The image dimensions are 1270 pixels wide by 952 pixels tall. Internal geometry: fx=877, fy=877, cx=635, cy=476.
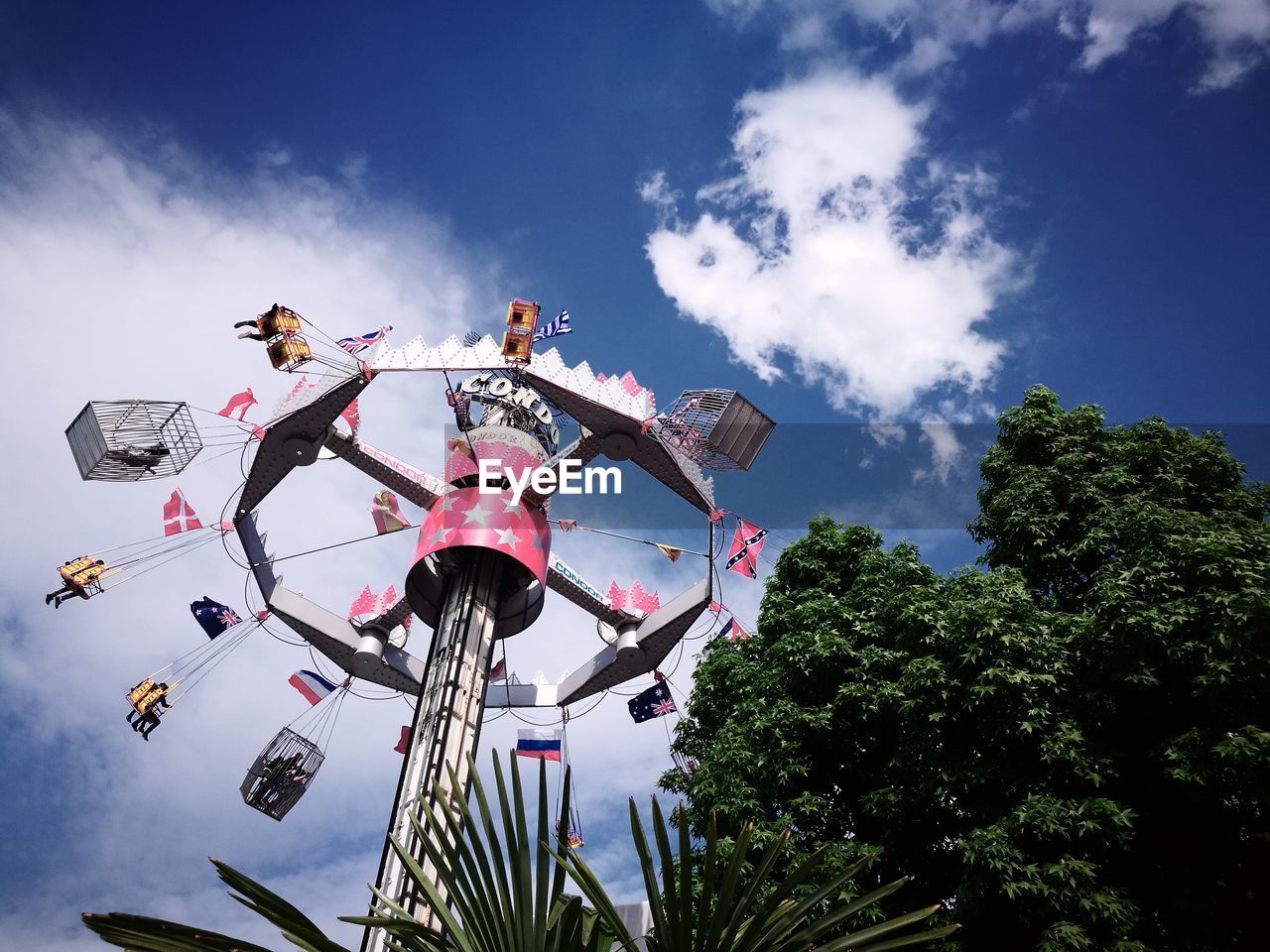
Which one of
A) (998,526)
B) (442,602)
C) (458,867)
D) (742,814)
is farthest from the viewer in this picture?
(442,602)

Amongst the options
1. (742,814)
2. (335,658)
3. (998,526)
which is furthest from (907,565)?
(335,658)

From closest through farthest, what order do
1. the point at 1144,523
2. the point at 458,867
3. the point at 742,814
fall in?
the point at 458,867
the point at 1144,523
the point at 742,814

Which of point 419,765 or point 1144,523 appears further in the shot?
point 419,765

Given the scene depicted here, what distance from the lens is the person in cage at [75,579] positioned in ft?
59.4

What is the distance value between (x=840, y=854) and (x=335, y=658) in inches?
529

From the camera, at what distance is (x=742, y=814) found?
12828mm

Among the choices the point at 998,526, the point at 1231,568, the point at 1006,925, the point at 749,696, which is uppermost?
the point at 998,526

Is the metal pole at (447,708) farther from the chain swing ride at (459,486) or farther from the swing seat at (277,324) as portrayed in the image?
the swing seat at (277,324)

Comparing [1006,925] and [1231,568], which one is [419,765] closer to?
[1006,925]

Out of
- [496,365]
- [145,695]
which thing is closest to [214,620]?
[145,695]

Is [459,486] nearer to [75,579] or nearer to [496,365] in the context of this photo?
[496,365]

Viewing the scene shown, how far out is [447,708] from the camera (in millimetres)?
15312

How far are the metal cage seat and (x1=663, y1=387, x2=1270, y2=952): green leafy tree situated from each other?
10219 millimetres

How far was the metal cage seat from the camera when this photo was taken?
1984 cm
